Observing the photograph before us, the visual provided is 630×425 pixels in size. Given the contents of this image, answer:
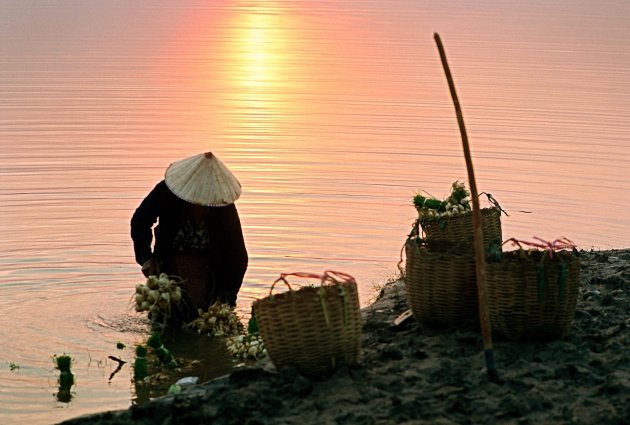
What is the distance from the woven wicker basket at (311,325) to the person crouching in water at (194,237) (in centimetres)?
185

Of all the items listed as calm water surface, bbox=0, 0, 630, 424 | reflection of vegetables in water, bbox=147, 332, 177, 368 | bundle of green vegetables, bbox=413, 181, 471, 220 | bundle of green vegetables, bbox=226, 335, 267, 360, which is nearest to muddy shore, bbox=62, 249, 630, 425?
bundle of green vegetables, bbox=226, 335, 267, 360

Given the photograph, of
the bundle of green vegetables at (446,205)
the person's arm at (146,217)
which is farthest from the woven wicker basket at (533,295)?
the person's arm at (146,217)

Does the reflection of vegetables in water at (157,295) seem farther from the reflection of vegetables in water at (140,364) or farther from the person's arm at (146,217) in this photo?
the reflection of vegetables in water at (140,364)

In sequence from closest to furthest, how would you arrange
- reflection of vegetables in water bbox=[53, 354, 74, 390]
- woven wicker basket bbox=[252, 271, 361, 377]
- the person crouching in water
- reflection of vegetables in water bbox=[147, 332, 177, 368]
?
woven wicker basket bbox=[252, 271, 361, 377] → reflection of vegetables in water bbox=[53, 354, 74, 390] → reflection of vegetables in water bbox=[147, 332, 177, 368] → the person crouching in water

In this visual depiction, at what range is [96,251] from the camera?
440 inches

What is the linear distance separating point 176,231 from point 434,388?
9.39ft

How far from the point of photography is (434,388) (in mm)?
6266

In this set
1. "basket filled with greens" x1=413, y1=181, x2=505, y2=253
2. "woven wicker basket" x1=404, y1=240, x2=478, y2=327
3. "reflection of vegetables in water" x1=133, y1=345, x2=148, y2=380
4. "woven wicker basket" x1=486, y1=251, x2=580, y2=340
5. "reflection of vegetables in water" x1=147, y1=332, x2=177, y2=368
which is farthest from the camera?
"basket filled with greens" x1=413, y1=181, x2=505, y2=253

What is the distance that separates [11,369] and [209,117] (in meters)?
11.1

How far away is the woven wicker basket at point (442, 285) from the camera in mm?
7242

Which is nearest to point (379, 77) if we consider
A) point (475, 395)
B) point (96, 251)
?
point (96, 251)

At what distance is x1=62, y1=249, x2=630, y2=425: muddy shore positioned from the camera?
588cm

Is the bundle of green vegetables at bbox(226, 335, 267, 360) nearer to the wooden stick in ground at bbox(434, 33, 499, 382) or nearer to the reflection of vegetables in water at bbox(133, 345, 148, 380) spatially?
the reflection of vegetables in water at bbox(133, 345, 148, 380)

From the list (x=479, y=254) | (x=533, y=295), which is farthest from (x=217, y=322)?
(x=479, y=254)
